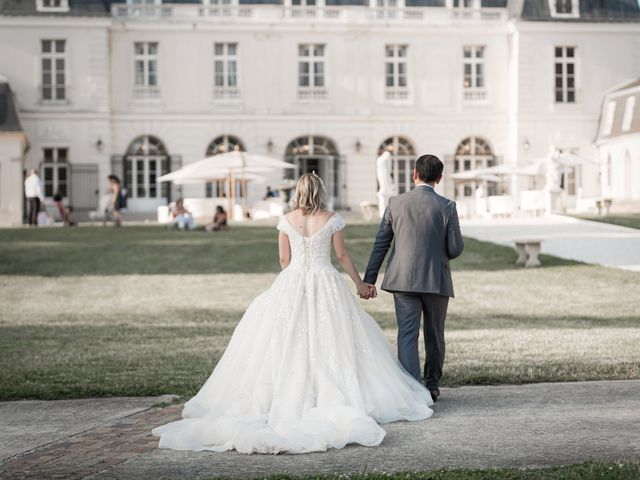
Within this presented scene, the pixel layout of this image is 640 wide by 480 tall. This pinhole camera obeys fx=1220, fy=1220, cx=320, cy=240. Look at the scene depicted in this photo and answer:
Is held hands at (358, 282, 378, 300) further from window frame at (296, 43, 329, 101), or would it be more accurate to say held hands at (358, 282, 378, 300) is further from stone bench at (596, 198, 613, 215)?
window frame at (296, 43, 329, 101)

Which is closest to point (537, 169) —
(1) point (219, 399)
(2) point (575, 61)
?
(2) point (575, 61)

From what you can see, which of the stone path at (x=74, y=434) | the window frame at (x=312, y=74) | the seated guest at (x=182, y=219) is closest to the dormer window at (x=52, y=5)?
the window frame at (x=312, y=74)

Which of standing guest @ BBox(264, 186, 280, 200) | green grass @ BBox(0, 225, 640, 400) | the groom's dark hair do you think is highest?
standing guest @ BBox(264, 186, 280, 200)

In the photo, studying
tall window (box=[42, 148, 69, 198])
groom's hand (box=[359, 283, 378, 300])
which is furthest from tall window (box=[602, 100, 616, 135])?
groom's hand (box=[359, 283, 378, 300])

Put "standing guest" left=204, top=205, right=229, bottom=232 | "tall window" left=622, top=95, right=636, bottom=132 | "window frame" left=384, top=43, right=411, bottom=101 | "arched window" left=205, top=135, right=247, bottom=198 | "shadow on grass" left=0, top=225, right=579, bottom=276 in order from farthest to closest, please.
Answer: "window frame" left=384, top=43, right=411, bottom=101 → "arched window" left=205, top=135, right=247, bottom=198 → "tall window" left=622, top=95, right=636, bottom=132 → "standing guest" left=204, top=205, right=229, bottom=232 → "shadow on grass" left=0, top=225, right=579, bottom=276

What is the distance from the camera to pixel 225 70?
4262 cm

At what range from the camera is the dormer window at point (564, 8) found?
43.4m

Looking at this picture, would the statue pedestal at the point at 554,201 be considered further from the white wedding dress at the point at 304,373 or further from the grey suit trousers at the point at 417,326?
the white wedding dress at the point at 304,373

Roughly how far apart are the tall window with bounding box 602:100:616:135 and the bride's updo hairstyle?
36.3 meters

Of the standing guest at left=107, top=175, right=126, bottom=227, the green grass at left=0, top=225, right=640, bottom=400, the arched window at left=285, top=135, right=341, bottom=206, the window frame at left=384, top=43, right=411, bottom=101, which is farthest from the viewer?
the window frame at left=384, top=43, right=411, bottom=101

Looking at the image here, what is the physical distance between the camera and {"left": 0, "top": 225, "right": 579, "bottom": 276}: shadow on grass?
21.0 m

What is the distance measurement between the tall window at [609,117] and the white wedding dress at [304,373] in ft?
119

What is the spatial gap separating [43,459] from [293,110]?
37.0m

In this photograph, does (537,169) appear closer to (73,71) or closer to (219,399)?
(73,71)
